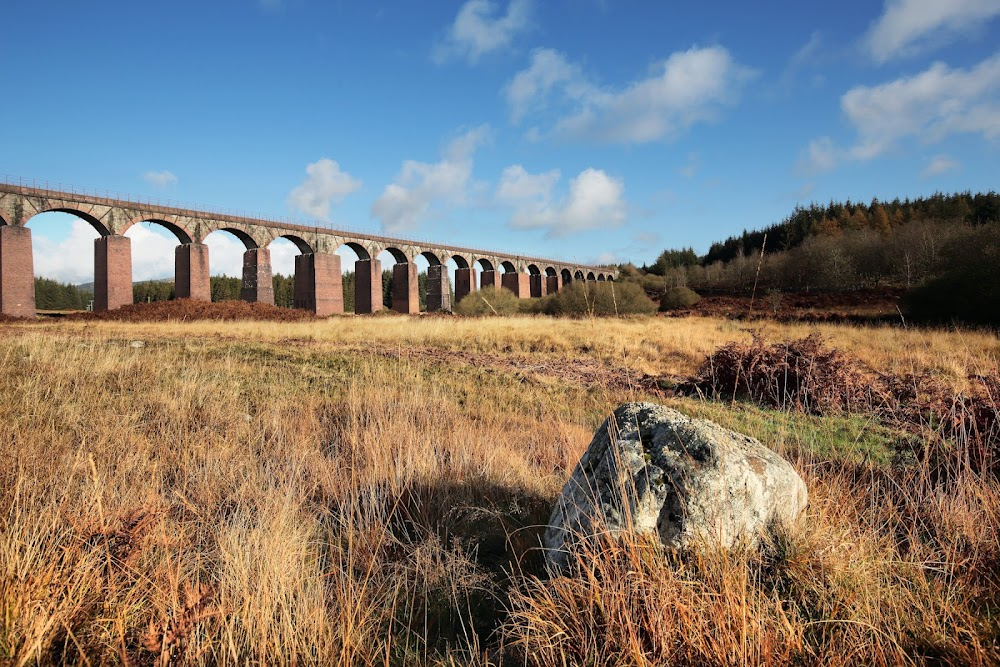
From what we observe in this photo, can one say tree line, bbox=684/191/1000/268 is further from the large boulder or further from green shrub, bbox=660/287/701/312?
the large boulder

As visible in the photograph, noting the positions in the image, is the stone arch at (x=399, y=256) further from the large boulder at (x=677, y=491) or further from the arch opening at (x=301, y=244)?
the large boulder at (x=677, y=491)

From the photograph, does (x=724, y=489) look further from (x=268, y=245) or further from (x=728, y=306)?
(x=268, y=245)

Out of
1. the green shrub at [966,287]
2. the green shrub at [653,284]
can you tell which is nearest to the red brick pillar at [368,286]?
the green shrub at [653,284]

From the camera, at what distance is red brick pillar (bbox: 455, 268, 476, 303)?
50188 mm

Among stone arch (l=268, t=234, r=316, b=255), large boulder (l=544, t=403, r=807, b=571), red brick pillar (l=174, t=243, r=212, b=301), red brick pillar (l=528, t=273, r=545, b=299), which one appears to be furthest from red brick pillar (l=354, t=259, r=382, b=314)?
large boulder (l=544, t=403, r=807, b=571)

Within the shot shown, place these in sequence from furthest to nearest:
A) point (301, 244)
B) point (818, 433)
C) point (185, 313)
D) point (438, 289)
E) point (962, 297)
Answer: point (438, 289), point (301, 244), point (185, 313), point (962, 297), point (818, 433)

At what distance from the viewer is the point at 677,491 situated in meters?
1.85

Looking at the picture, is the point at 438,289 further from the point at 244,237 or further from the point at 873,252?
the point at 873,252

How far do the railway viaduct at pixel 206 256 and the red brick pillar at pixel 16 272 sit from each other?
0.12 feet

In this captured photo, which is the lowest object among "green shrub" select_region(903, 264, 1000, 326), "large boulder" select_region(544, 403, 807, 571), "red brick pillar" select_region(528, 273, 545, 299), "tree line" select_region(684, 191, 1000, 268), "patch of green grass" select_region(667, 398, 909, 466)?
"patch of green grass" select_region(667, 398, 909, 466)

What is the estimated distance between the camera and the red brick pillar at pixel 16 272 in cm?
2270

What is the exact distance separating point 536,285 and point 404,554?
200 ft

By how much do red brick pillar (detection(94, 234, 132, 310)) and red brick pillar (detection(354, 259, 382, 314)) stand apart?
15.2 meters

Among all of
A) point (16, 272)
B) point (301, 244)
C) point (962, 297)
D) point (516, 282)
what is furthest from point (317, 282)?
point (962, 297)
